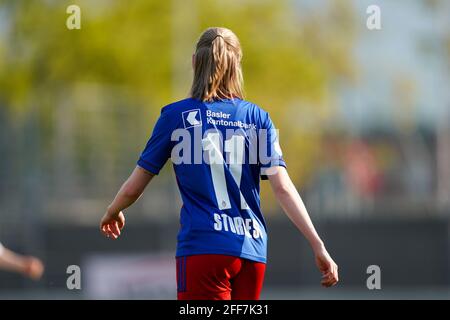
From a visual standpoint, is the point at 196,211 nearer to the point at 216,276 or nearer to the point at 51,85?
the point at 216,276

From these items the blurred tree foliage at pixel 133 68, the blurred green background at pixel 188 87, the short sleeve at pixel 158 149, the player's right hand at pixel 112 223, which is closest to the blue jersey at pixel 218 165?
the short sleeve at pixel 158 149

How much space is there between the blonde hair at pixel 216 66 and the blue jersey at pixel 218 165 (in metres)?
0.06

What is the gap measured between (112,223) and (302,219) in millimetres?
1023

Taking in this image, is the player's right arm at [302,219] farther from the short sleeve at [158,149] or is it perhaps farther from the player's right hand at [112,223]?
the player's right hand at [112,223]

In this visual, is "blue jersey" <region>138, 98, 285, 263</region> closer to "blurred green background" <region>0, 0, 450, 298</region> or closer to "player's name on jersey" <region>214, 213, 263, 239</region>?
"player's name on jersey" <region>214, 213, 263, 239</region>

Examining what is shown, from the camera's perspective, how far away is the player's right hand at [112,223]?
18.2 feet


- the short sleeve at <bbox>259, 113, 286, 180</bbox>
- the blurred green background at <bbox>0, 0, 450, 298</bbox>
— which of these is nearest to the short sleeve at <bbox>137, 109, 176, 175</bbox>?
the short sleeve at <bbox>259, 113, 286, 180</bbox>

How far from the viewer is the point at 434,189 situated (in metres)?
29.1

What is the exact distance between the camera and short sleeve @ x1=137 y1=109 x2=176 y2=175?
17.5ft

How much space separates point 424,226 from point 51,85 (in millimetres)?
10433

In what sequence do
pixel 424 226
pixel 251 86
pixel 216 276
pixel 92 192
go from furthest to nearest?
pixel 251 86 → pixel 92 192 → pixel 424 226 → pixel 216 276

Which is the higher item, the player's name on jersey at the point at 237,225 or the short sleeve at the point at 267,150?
the short sleeve at the point at 267,150

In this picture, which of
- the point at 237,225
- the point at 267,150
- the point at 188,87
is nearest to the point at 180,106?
the point at 267,150
